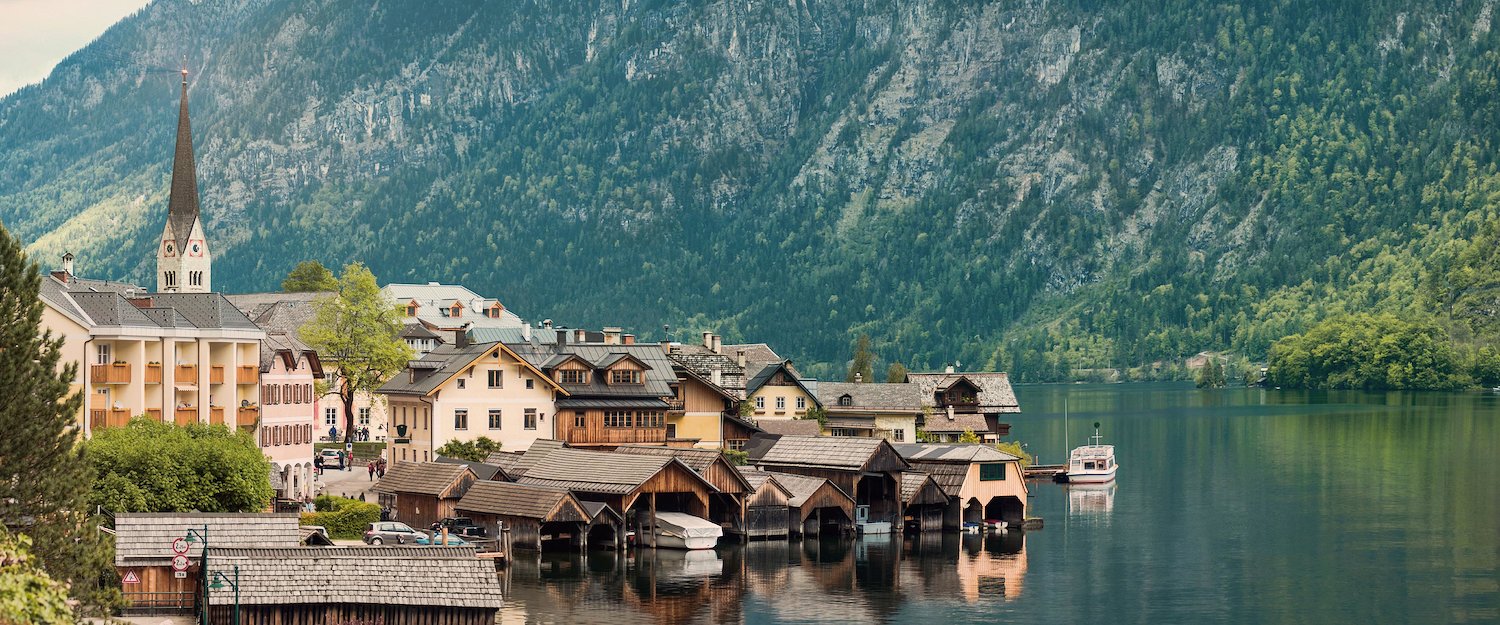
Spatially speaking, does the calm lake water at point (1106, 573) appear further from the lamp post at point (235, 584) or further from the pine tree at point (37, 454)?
the pine tree at point (37, 454)

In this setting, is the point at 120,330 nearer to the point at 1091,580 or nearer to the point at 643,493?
the point at 643,493

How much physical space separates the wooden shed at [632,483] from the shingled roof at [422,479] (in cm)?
420

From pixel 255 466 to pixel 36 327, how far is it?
3474cm

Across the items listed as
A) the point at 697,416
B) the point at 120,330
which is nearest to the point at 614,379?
the point at 697,416

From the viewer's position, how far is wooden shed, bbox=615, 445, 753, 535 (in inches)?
4424

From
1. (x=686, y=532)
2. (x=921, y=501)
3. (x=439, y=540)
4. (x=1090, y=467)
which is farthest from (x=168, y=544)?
→ (x=1090, y=467)

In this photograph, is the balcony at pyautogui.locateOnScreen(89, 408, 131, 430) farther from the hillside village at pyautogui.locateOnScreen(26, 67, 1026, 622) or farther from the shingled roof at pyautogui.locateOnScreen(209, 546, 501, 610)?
the shingled roof at pyautogui.locateOnScreen(209, 546, 501, 610)

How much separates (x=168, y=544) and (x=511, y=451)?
53310 mm

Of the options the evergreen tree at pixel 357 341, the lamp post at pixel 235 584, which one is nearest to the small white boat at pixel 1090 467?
the evergreen tree at pixel 357 341

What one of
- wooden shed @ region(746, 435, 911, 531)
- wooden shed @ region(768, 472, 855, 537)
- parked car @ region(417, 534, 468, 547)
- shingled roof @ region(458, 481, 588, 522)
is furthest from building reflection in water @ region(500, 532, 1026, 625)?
wooden shed @ region(746, 435, 911, 531)

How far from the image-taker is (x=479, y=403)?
133 m

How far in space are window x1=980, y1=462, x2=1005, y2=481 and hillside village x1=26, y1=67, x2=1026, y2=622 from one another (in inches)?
5.3

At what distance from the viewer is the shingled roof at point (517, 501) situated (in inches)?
4242

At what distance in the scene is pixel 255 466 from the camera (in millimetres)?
95625
